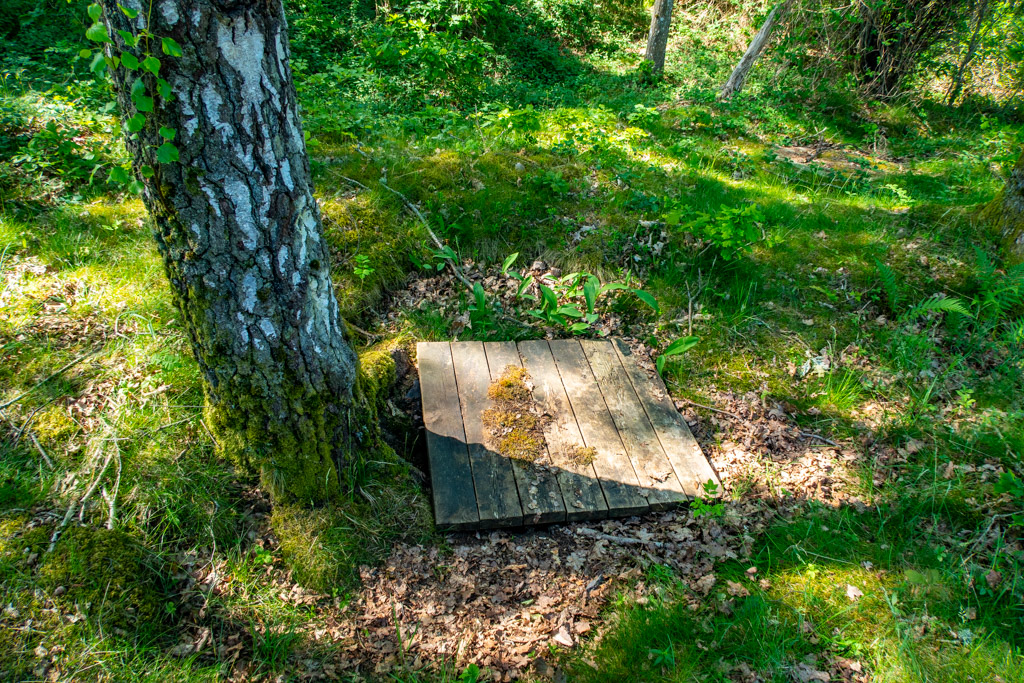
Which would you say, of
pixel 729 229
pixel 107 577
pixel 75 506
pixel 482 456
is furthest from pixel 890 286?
pixel 75 506

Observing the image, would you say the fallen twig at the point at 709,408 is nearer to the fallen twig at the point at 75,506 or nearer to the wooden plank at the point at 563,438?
the wooden plank at the point at 563,438

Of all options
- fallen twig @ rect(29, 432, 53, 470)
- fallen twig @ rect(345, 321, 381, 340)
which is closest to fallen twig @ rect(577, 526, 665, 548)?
fallen twig @ rect(345, 321, 381, 340)

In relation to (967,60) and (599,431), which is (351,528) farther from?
(967,60)

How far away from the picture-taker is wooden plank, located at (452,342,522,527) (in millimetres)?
3033

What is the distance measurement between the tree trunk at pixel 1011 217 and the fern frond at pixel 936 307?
89cm

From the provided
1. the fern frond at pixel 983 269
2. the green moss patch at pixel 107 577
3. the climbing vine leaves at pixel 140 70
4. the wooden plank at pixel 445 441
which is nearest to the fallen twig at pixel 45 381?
the green moss patch at pixel 107 577

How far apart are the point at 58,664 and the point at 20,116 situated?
4610 millimetres

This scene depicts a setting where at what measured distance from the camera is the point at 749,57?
9281 mm

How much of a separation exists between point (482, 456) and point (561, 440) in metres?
0.53

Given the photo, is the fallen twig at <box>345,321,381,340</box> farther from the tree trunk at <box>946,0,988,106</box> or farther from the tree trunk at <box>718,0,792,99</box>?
the tree trunk at <box>946,0,988,106</box>

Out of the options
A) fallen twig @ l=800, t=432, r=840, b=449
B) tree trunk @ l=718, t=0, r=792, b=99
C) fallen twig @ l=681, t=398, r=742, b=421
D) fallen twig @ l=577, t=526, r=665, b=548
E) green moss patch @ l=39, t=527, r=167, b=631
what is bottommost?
fallen twig @ l=577, t=526, r=665, b=548

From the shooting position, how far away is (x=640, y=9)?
13094mm

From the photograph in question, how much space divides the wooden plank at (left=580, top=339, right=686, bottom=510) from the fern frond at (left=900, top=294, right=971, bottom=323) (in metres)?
2.46

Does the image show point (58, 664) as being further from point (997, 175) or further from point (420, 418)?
point (997, 175)
